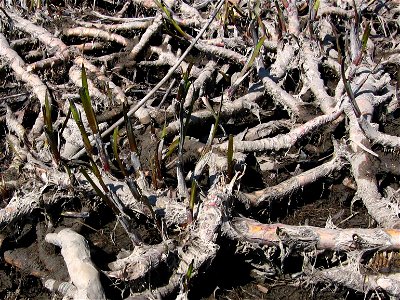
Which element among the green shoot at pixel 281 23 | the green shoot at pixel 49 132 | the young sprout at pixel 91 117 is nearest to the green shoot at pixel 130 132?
the young sprout at pixel 91 117

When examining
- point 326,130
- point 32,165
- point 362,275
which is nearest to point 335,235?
point 362,275

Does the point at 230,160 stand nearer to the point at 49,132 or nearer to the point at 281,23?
the point at 49,132

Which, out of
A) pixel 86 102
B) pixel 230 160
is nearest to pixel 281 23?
pixel 230 160

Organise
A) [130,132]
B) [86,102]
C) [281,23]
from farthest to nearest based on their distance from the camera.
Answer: [281,23] < [130,132] < [86,102]

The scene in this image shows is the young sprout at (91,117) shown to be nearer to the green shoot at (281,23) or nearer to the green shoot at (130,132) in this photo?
the green shoot at (130,132)

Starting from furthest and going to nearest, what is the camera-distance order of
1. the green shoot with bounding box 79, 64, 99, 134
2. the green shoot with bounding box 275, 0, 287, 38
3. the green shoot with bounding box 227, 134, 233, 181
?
1. the green shoot with bounding box 275, 0, 287, 38
2. the green shoot with bounding box 227, 134, 233, 181
3. the green shoot with bounding box 79, 64, 99, 134

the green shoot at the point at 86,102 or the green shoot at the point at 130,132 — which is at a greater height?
the green shoot at the point at 86,102

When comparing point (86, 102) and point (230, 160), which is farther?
point (230, 160)

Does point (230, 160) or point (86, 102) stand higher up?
point (86, 102)

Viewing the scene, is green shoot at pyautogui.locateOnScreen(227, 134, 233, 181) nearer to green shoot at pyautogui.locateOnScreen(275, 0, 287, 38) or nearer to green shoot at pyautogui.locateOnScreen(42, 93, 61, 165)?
green shoot at pyautogui.locateOnScreen(42, 93, 61, 165)

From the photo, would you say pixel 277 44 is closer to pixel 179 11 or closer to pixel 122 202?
pixel 179 11

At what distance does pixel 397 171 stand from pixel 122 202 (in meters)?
1.05

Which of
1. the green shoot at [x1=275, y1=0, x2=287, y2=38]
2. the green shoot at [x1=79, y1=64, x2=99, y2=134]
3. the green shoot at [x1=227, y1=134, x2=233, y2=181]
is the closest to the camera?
the green shoot at [x1=79, y1=64, x2=99, y2=134]

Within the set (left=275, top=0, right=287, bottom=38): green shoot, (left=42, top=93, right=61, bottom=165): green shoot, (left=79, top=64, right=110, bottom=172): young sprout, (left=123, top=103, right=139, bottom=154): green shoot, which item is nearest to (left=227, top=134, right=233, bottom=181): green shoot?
(left=123, top=103, right=139, bottom=154): green shoot
